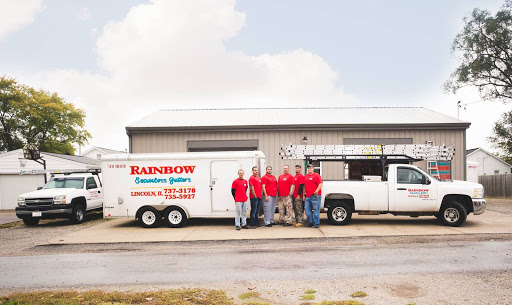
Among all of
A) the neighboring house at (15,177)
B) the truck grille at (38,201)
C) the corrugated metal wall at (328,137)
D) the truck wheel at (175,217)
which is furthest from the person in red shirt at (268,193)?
the neighboring house at (15,177)

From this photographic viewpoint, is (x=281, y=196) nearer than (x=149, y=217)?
Yes

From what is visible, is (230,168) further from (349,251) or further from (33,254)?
(33,254)

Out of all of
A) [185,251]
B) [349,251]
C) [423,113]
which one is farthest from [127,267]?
[423,113]

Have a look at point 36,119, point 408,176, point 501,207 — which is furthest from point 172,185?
point 36,119

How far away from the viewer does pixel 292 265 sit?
714 centimetres

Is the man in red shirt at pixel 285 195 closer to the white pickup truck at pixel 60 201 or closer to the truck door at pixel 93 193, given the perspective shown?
the white pickup truck at pixel 60 201

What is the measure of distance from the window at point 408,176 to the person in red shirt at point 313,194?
251cm

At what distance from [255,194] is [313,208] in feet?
6.07

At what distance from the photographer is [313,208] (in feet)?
38.3

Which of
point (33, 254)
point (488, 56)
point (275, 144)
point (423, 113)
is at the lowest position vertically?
point (33, 254)

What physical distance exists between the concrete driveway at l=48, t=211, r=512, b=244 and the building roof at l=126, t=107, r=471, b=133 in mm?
6220

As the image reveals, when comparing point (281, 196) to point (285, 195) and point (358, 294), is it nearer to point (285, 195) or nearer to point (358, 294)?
point (285, 195)

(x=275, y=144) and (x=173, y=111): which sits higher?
(x=173, y=111)

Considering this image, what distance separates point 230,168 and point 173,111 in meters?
12.6
